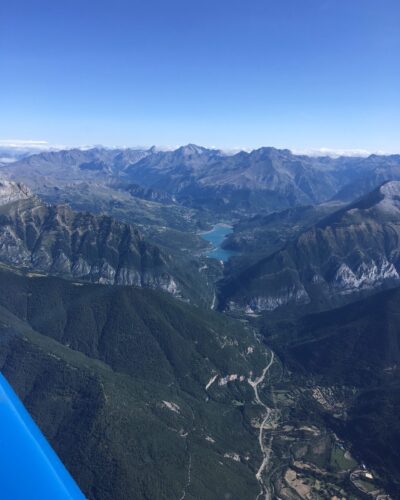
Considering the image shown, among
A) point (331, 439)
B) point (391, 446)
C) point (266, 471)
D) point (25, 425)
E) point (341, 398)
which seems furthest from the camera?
point (341, 398)

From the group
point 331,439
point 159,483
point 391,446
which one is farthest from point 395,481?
point 159,483

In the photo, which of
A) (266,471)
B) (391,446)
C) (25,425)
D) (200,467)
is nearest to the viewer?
(25,425)

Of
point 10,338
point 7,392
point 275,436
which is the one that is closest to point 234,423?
point 275,436

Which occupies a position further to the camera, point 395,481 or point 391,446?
point 391,446

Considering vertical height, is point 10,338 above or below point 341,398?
above

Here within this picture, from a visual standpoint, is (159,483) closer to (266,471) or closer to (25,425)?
(266,471)

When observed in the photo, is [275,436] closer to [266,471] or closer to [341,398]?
[266,471]

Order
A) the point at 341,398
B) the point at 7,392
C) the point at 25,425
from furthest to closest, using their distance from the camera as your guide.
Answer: the point at 341,398
the point at 7,392
the point at 25,425

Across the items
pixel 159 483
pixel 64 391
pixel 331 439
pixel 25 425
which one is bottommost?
pixel 331 439

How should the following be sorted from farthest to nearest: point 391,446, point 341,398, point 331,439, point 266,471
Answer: point 341,398 → point 331,439 → point 391,446 → point 266,471
